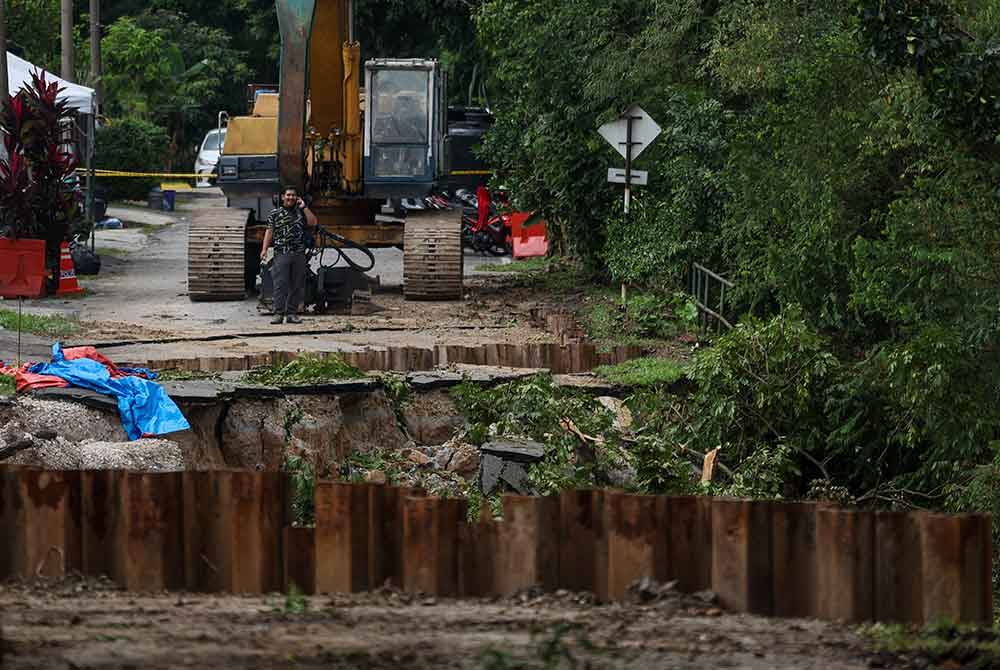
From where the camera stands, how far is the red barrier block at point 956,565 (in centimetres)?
688

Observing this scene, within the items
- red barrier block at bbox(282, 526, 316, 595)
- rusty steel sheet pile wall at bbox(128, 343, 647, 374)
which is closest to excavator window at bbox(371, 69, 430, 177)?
rusty steel sheet pile wall at bbox(128, 343, 647, 374)

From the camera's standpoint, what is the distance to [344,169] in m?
23.1

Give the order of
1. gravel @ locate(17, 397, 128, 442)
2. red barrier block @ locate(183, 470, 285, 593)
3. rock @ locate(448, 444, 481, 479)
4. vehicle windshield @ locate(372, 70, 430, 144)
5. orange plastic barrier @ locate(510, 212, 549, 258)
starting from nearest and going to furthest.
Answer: red barrier block @ locate(183, 470, 285, 593) → gravel @ locate(17, 397, 128, 442) → rock @ locate(448, 444, 481, 479) → vehicle windshield @ locate(372, 70, 430, 144) → orange plastic barrier @ locate(510, 212, 549, 258)

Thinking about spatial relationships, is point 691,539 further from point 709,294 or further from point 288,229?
point 288,229

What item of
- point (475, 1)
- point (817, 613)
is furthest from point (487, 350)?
point (475, 1)

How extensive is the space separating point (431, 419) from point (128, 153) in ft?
100

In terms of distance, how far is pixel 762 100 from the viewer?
63.3 ft

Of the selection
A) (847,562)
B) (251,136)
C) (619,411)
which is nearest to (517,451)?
(619,411)

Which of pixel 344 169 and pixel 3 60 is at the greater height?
pixel 3 60

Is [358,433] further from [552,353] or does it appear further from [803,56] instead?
[803,56]

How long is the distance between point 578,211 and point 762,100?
16.6ft

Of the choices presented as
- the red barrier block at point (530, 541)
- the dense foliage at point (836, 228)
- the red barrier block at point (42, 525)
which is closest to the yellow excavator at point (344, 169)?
the dense foliage at point (836, 228)

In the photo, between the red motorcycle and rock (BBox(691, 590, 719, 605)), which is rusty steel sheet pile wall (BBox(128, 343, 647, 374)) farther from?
the red motorcycle

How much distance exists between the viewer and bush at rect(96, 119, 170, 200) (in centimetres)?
4272
